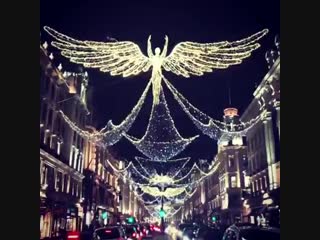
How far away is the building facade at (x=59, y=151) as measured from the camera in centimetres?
3164

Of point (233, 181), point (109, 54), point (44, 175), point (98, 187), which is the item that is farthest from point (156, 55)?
point (233, 181)

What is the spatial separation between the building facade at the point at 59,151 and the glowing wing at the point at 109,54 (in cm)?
1129

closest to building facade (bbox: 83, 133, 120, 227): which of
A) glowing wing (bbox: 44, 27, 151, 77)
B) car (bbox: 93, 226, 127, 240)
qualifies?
car (bbox: 93, 226, 127, 240)

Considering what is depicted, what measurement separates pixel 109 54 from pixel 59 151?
2379 cm

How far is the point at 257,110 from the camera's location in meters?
48.5

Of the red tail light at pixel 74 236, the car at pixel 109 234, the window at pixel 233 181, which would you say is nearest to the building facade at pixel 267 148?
the window at pixel 233 181

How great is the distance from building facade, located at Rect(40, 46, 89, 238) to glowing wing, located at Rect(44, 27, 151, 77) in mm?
11291

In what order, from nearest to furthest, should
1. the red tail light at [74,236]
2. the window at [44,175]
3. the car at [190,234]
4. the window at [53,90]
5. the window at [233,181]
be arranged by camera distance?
the red tail light at [74,236] → the car at [190,234] → the window at [44,175] → the window at [53,90] → the window at [233,181]

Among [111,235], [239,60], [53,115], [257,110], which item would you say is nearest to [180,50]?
[239,60]

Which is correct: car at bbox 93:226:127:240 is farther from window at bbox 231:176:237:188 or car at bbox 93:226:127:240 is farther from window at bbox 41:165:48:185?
window at bbox 231:176:237:188

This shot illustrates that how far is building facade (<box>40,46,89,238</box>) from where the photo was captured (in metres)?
31.6

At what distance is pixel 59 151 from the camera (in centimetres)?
3759

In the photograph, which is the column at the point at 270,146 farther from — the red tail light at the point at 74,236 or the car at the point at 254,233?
the car at the point at 254,233

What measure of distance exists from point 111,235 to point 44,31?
30.4 feet
